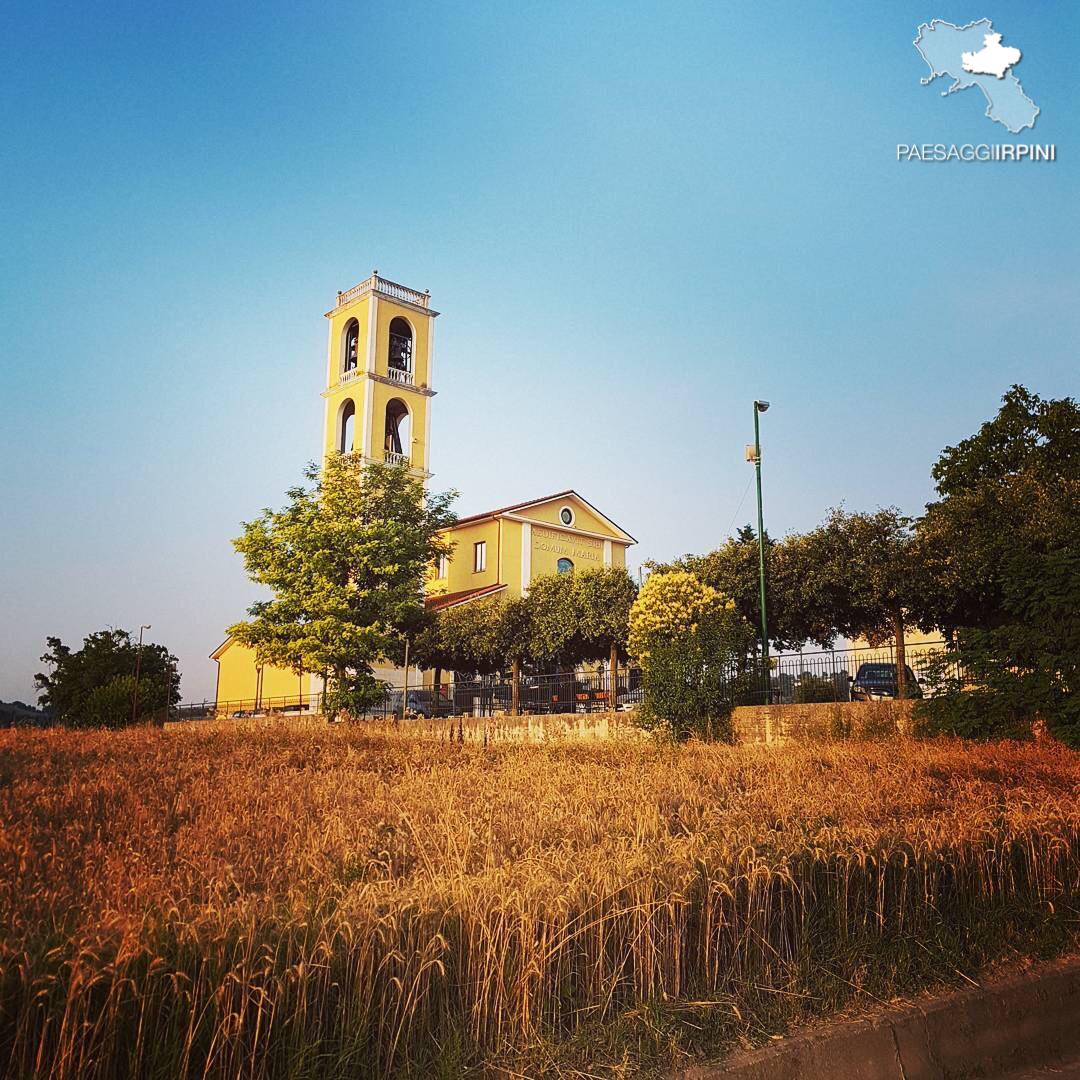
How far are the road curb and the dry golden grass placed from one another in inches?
8.0

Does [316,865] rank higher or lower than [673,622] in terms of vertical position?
lower

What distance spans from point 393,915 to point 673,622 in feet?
73.7

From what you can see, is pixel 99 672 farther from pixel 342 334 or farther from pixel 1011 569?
pixel 1011 569

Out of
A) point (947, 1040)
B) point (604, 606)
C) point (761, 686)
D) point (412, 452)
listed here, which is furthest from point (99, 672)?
point (947, 1040)

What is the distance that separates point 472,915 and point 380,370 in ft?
170

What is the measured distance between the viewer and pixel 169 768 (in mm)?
10664

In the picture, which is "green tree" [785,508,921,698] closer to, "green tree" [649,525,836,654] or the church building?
"green tree" [649,525,836,654]

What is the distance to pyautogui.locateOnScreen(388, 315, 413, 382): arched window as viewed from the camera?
183 feet

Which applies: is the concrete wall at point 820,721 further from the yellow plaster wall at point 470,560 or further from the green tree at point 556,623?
the yellow plaster wall at point 470,560

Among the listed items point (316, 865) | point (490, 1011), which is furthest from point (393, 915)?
point (316, 865)

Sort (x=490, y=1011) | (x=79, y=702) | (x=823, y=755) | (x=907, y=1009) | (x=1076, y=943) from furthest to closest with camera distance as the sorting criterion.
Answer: (x=79, y=702) → (x=823, y=755) → (x=1076, y=943) → (x=907, y=1009) → (x=490, y=1011)

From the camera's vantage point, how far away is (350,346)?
57094mm

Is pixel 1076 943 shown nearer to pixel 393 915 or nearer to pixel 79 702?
pixel 393 915

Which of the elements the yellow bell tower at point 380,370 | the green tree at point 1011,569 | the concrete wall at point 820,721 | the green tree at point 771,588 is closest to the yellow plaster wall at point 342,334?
the yellow bell tower at point 380,370
